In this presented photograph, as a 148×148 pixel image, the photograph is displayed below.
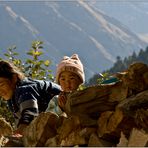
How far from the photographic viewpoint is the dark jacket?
837 cm

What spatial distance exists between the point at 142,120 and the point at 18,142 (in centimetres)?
229

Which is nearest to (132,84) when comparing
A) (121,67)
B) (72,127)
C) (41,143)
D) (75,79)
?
(72,127)

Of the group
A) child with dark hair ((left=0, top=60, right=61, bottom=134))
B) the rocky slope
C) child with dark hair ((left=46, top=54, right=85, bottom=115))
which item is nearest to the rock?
the rocky slope

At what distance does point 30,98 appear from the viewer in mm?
8555

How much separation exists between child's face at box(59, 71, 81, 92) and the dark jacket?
203mm

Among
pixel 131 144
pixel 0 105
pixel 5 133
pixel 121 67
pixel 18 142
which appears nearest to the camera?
pixel 131 144

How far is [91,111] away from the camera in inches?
272

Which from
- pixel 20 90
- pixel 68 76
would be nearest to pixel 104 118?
pixel 20 90

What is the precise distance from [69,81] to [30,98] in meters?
0.97

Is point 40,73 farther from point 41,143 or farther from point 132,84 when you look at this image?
point 132,84

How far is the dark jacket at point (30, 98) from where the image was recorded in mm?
8367

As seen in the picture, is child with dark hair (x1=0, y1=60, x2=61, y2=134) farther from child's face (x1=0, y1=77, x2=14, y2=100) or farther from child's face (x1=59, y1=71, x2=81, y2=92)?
child's face (x1=59, y1=71, x2=81, y2=92)

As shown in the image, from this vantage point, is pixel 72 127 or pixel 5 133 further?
pixel 5 133

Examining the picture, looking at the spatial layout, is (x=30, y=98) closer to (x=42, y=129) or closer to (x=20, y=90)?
(x=20, y=90)
